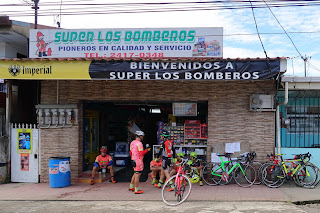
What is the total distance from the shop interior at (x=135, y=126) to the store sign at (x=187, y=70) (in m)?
1.87

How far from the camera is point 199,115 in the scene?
1180 cm

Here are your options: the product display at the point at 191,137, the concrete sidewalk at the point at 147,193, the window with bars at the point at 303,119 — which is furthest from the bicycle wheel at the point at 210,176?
the window with bars at the point at 303,119

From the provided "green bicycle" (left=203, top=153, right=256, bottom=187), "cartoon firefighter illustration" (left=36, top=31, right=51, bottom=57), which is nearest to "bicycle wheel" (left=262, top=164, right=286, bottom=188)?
"green bicycle" (left=203, top=153, right=256, bottom=187)

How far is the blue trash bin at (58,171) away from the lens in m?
9.98

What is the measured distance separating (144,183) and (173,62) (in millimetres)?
4029

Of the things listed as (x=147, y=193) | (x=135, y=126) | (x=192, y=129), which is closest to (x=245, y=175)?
(x=192, y=129)

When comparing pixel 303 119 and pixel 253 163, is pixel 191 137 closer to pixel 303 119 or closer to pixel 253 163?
pixel 253 163

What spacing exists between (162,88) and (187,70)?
1.60 meters

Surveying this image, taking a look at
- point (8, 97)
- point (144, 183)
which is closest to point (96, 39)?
point (8, 97)

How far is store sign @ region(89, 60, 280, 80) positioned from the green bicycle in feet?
8.54

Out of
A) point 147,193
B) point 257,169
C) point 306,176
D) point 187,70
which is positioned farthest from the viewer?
point 257,169

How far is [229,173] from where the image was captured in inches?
390

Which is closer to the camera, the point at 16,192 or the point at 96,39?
the point at 16,192

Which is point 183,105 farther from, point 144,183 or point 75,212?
point 75,212
